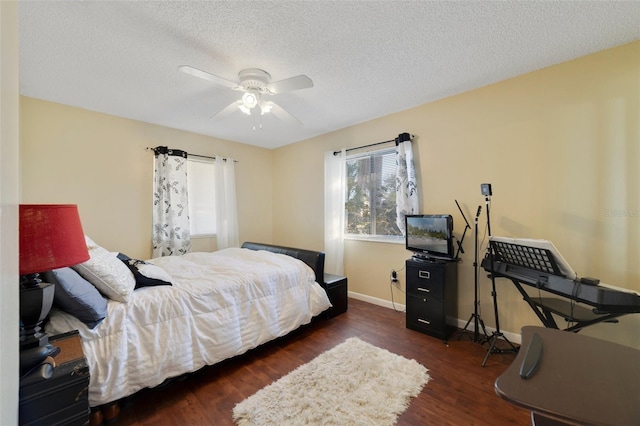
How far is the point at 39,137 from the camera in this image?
111 inches

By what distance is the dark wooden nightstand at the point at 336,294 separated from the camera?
3031mm

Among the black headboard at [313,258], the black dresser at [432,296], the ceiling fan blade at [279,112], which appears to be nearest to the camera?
the ceiling fan blade at [279,112]

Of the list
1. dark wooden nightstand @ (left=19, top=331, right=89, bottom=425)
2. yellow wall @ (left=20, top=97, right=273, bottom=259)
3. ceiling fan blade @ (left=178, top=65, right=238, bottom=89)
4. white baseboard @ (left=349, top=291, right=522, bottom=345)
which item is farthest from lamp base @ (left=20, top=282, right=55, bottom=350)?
white baseboard @ (left=349, top=291, right=522, bottom=345)

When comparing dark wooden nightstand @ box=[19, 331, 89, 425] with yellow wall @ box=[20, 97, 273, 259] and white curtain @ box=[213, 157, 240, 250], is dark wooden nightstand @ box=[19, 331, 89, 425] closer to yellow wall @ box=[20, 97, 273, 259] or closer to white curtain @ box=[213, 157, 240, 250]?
yellow wall @ box=[20, 97, 273, 259]

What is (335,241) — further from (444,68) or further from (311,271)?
(444,68)

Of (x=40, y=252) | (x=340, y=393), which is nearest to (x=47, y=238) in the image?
(x=40, y=252)

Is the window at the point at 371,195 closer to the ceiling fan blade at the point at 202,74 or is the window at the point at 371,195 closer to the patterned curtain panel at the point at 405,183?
the patterned curtain panel at the point at 405,183

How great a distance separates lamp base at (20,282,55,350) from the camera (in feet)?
3.76

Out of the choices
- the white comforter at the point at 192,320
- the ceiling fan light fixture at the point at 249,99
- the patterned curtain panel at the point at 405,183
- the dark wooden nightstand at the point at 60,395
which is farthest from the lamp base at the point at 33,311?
the patterned curtain panel at the point at 405,183

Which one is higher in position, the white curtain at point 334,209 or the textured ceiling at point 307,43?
the textured ceiling at point 307,43

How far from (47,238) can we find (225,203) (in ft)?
10.4

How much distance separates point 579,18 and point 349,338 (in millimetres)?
3125

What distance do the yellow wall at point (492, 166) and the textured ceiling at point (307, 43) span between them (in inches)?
10.5

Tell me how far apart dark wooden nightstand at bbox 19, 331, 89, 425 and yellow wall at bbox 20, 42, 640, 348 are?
2.62 m
